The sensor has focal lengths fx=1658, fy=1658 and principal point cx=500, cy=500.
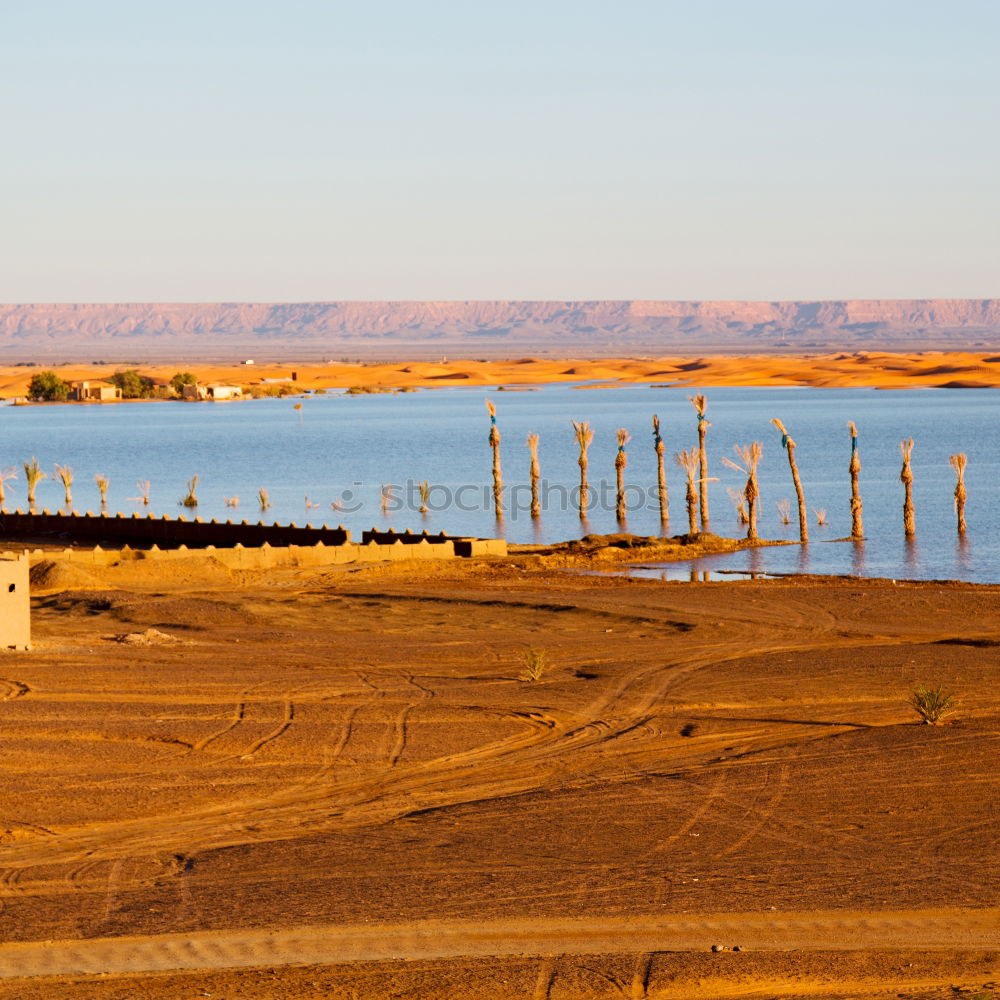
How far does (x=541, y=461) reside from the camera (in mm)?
88875

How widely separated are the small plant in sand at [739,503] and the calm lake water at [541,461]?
550 mm

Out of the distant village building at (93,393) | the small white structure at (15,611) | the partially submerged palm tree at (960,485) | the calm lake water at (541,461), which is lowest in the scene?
the calm lake water at (541,461)

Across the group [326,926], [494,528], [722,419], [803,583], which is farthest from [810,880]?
[722,419]

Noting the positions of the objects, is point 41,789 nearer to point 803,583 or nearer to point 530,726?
point 530,726

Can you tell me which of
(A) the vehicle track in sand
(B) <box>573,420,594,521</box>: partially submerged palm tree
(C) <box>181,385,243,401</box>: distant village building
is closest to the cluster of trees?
(C) <box>181,385,243,401</box>: distant village building

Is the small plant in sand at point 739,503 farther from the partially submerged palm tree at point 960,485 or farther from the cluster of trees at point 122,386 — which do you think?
the cluster of trees at point 122,386

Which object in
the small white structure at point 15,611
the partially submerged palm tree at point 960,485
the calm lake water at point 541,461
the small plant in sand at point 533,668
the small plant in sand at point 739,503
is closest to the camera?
the small plant in sand at point 533,668

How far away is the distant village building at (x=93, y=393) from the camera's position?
17138 cm

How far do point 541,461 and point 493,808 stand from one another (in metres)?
74.6

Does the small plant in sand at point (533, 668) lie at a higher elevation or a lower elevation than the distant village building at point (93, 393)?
lower

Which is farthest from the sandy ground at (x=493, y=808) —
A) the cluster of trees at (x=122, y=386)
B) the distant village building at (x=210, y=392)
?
the distant village building at (x=210, y=392)

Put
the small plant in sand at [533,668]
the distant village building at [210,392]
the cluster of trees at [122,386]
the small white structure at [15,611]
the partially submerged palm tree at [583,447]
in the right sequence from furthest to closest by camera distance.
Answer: the distant village building at [210,392] < the cluster of trees at [122,386] < the partially submerged palm tree at [583,447] < the small white structure at [15,611] < the small plant in sand at [533,668]

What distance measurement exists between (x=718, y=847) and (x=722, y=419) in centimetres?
11537

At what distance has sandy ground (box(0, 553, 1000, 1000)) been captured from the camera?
9.86 m
